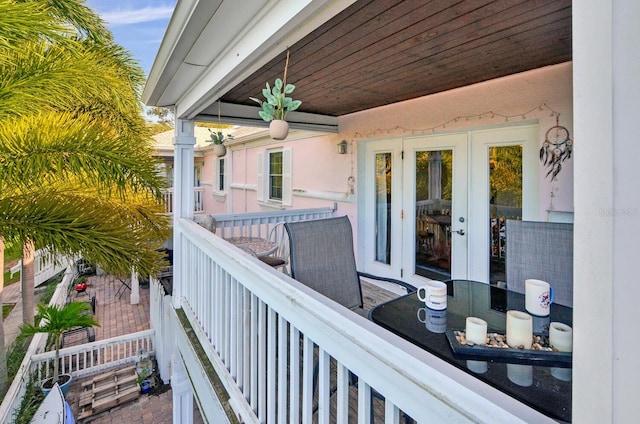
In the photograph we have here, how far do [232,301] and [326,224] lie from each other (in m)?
1.00

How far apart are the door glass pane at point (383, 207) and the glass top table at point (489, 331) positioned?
7.71 feet

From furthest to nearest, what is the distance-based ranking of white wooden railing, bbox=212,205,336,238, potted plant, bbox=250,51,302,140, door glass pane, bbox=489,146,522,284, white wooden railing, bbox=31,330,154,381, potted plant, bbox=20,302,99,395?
white wooden railing, bbox=31,330,154,381 < potted plant, bbox=20,302,99,395 < white wooden railing, bbox=212,205,336,238 < door glass pane, bbox=489,146,522,284 < potted plant, bbox=250,51,302,140

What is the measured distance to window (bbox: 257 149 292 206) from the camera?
7.21 meters

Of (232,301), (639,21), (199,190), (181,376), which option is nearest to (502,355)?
(639,21)

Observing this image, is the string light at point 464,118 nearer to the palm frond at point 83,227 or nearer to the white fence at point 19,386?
the palm frond at point 83,227

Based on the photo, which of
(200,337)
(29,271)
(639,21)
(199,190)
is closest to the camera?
(639,21)

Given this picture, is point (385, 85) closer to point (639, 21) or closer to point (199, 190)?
point (639, 21)

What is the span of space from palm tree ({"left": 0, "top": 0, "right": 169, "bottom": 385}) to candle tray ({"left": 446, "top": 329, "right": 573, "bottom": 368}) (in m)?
3.82

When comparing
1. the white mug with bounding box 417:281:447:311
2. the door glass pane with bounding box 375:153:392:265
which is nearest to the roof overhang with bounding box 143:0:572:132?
the door glass pane with bounding box 375:153:392:265

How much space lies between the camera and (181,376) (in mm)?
4109

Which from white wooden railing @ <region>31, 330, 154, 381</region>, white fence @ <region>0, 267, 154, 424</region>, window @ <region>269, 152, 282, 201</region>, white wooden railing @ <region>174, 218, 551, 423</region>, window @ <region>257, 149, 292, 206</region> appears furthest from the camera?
window @ <region>269, 152, 282, 201</region>

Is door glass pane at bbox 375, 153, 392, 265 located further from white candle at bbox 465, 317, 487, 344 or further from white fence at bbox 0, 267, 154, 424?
white fence at bbox 0, 267, 154, 424

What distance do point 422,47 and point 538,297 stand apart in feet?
6.22

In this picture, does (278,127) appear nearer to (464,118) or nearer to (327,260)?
(327,260)
